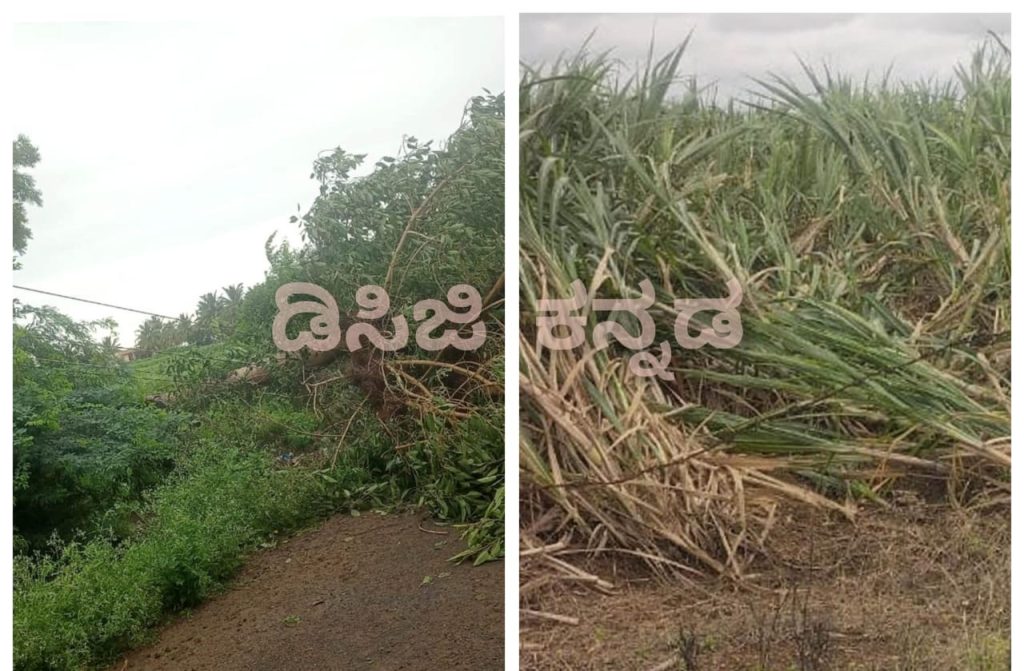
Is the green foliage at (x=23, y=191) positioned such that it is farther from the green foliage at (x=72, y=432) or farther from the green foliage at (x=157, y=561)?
the green foliage at (x=157, y=561)

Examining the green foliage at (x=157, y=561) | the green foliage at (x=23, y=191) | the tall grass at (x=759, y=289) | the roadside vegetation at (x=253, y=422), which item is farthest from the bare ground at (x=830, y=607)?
the green foliage at (x=23, y=191)

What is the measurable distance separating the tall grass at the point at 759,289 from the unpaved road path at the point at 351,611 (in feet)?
1.00

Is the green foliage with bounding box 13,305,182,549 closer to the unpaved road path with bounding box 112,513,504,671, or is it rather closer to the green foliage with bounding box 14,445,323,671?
the green foliage with bounding box 14,445,323,671

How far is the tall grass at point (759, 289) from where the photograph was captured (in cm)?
252

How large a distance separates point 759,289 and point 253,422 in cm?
163

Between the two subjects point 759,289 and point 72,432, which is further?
point 72,432

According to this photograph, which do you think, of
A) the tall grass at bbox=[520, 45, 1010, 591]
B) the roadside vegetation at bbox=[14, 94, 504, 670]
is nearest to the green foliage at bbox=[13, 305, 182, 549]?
the roadside vegetation at bbox=[14, 94, 504, 670]

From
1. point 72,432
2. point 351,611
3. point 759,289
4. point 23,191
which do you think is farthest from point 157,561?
point 759,289

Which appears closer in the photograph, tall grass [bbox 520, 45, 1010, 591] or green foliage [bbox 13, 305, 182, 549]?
tall grass [bbox 520, 45, 1010, 591]

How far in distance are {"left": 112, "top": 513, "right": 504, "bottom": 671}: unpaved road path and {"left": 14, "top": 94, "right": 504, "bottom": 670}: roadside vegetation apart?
0.07 meters

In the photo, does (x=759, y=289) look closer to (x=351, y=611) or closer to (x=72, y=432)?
(x=351, y=611)

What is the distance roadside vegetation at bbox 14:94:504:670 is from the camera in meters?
2.64

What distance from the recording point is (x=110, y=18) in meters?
2.68

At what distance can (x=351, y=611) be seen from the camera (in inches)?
105
